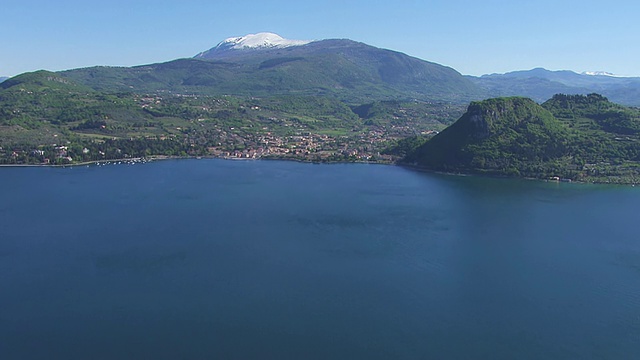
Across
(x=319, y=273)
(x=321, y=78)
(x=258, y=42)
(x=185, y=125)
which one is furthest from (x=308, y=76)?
(x=319, y=273)

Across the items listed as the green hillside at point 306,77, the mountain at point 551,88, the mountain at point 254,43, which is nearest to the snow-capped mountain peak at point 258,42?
the mountain at point 254,43

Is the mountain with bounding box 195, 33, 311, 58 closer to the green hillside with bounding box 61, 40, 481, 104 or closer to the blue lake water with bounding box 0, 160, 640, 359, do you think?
the green hillside with bounding box 61, 40, 481, 104

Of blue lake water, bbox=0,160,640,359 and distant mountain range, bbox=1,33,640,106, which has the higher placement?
distant mountain range, bbox=1,33,640,106

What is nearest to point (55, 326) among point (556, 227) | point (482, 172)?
point (556, 227)

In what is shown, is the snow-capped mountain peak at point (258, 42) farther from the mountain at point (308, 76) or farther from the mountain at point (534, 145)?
the mountain at point (534, 145)

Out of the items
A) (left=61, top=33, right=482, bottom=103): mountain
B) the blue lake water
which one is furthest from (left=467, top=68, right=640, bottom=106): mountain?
the blue lake water

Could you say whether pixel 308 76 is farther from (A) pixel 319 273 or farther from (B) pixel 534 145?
(A) pixel 319 273
